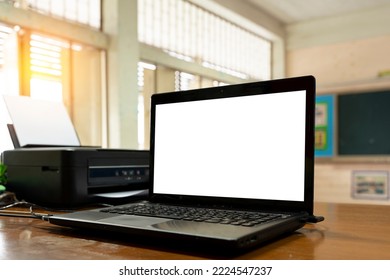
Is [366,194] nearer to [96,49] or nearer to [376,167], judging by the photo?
[376,167]

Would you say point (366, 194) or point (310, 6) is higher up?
point (310, 6)

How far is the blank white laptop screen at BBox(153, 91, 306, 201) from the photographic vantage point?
67 cm

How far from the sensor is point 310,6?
3.74 metres

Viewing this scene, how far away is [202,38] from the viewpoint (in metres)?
3.34

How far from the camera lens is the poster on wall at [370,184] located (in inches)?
148

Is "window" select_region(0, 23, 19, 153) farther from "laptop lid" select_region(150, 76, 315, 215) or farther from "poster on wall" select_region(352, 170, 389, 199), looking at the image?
"poster on wall" select_region(352, 170, 389, 199)

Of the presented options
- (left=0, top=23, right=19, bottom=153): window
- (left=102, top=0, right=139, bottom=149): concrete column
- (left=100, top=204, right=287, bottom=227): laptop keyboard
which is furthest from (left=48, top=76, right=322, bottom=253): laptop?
(left=102, top=0, right=139, bottom=149): concrete column

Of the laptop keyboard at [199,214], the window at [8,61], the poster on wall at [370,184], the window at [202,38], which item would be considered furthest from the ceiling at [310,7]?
the laptop keyboard at [199,214]

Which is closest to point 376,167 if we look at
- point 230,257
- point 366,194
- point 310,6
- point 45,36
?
point 366,194

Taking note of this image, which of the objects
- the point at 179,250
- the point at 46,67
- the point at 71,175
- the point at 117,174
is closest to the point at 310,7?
the point at 46,67

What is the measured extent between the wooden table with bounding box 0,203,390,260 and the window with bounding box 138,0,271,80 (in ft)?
7.30

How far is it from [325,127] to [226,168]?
3.50 m

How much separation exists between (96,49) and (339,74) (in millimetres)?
2712

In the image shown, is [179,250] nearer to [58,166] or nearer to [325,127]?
[58,166]
